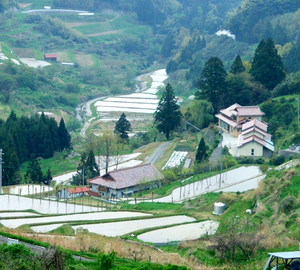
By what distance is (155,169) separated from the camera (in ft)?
114

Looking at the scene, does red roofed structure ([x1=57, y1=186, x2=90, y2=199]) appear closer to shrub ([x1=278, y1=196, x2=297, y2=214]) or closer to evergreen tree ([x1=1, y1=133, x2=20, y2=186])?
evergreen tree ([x1=1, y1=133, x2=20, y2=186])

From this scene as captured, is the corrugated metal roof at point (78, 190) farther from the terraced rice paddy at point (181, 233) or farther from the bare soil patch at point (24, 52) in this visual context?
the bare soil patch at point (24, 52)

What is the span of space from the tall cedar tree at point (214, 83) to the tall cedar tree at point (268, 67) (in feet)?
8.05

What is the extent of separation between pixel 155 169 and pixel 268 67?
1331 cm

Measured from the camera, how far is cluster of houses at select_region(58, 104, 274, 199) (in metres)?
32.6

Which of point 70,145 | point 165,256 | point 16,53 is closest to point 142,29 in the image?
point 16,53

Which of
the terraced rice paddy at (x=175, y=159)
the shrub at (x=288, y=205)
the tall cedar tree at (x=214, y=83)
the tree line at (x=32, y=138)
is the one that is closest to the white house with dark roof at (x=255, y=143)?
the terraced rice paddy at (x=175, y=159)

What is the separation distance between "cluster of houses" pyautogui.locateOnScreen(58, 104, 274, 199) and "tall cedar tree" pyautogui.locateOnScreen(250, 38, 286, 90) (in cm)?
391

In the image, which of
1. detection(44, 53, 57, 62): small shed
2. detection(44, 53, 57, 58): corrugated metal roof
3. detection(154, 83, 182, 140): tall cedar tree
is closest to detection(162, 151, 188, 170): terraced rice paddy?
detection(154, 83, 182, 140): tall cedar tree

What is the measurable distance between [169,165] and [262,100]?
364 inches

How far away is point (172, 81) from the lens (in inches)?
3241

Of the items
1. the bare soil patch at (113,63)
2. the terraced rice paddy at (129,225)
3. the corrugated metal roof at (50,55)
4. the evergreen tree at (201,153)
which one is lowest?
the terraced rice paddy at (129,225)

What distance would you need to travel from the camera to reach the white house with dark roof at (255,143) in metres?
35.0

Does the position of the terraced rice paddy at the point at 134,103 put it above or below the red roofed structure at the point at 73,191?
above
